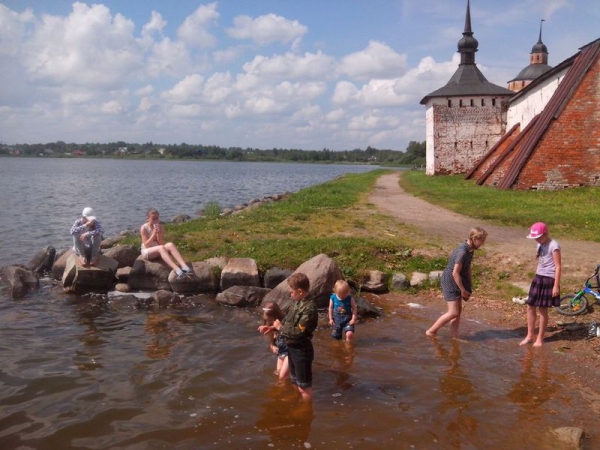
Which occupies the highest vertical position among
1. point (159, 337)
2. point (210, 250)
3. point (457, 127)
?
point (457, 127)

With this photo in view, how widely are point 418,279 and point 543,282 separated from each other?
3035 millimetres

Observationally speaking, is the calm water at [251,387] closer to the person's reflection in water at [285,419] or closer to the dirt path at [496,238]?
the person's reflection in water at [285,419]

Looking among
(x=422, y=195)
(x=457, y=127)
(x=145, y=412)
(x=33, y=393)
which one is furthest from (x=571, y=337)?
(x=457, y=127)

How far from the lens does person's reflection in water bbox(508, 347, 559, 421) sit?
549cm

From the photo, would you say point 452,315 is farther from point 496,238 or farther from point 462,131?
point 462,131

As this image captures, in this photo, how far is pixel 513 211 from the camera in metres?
16.8

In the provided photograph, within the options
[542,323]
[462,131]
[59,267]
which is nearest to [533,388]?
[542,323]

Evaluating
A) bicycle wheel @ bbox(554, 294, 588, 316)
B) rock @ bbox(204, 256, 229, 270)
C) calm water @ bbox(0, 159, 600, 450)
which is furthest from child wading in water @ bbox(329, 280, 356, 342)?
rock @ bbox(204, 256, 229, 270)

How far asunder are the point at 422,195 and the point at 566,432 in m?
20.6

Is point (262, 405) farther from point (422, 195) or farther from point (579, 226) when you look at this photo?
point (422, 195)

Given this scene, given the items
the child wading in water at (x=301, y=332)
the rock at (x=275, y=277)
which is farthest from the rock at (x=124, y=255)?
the child wading in water at (x=301, y=332)

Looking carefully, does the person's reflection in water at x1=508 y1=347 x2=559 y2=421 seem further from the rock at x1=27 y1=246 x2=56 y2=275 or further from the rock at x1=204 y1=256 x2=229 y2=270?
the rock at x1=27 y1=246 x2=56 y2=275

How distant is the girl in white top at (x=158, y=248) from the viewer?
10398 millimetres

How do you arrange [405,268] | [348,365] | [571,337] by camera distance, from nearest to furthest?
[348,365] < [571,337] < [405,268]
